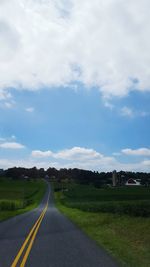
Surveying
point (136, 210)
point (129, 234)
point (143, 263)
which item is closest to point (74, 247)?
point (143, 263)

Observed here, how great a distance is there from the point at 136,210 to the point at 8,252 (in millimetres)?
34932

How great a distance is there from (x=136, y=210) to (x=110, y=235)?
27749 mm

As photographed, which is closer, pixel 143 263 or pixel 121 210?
pixel 143 263

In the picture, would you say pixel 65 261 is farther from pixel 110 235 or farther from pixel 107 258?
pixel 110 235

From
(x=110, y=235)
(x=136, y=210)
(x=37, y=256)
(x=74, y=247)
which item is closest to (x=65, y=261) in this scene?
(x=37, y=256)

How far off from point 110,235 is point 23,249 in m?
6.61

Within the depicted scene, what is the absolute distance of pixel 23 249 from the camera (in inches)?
551

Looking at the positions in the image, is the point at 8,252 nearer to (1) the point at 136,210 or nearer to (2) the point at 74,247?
(2) the point at 74,247

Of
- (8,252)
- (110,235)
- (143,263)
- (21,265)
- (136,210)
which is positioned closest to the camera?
(21,265)

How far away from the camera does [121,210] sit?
48875 mm

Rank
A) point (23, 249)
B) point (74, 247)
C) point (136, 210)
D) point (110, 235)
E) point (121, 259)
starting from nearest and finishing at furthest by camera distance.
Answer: point (121, 259) < point (23, 249) < point (74, 247) < point (110, 235) < point (136, 210)

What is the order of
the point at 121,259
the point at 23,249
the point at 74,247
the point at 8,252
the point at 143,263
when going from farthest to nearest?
the point at 74,247
the point at 23,249
the point at 8,252
the point at 121,259
the point at 143,263

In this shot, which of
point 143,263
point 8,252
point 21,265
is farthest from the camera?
point 8,252

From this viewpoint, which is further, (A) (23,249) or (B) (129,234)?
(B) (129,234)
